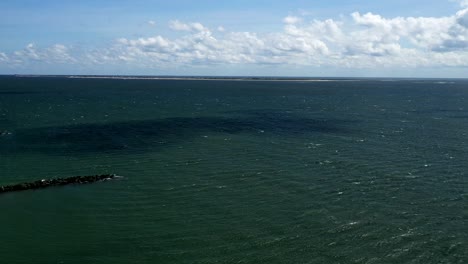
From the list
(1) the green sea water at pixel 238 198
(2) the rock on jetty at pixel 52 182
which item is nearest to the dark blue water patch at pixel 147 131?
(1) the green sea water at pixel 238 198

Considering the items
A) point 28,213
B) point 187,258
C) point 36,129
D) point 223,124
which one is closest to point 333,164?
point 187,258

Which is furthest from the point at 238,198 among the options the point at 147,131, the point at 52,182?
the point at 147,131

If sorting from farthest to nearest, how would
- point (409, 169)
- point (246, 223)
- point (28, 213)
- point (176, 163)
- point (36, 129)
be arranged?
point (36, 129) → point (176, 163) → point (409, 169) → point (28, 213) → point (246, 223)

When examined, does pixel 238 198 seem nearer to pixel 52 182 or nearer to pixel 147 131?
pixel 52 182

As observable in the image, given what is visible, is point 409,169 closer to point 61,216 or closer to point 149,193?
point 149,193

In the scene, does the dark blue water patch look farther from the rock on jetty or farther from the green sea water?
the rock on jetty
